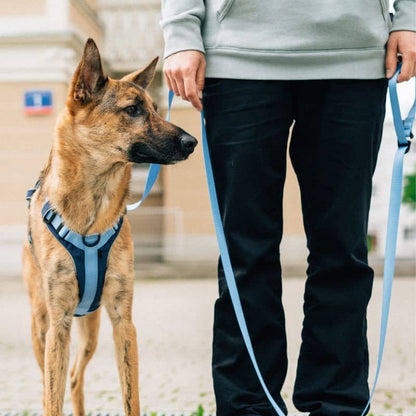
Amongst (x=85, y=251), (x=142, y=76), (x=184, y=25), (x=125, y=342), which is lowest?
(x=125, y=342)

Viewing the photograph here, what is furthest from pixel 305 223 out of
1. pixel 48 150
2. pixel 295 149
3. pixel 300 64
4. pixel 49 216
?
pixel 48 150

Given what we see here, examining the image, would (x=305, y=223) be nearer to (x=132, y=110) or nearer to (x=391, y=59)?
(x=391, y=59)

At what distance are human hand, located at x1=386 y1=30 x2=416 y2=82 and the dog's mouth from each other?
775mm

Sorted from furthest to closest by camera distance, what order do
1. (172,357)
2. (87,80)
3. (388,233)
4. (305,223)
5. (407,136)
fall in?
(172,357)
(87,80)
(305,223)
(407,136)
(388,233)

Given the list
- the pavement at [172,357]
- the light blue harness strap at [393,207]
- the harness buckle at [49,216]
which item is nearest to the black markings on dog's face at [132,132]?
the harness buckle at [49,216]

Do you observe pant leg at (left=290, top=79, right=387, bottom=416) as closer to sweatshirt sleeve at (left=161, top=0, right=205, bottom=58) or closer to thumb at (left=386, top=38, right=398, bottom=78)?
thumb at (left=386, top=38, right=398, bottom=78)

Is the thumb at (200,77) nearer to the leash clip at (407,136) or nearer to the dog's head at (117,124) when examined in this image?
the dog's head at (117,124)

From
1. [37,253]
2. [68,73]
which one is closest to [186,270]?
[68,73]

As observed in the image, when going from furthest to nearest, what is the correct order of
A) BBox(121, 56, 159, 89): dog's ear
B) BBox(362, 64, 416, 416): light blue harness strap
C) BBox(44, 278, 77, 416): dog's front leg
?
BBox(121, 56, 159, 89): dog's ear < BBox(44, 278, 77, 416): dog's front leg < BBox(362, 64, 416, 416): light blue harness strap

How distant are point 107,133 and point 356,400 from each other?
131 cm

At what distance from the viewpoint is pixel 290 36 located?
80.4 inches

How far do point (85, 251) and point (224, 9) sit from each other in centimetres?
99

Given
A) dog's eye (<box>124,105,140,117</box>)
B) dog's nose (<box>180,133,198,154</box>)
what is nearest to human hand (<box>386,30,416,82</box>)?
dog's nose (<box>180,133,198,154</box>)

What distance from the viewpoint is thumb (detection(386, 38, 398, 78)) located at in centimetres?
209
